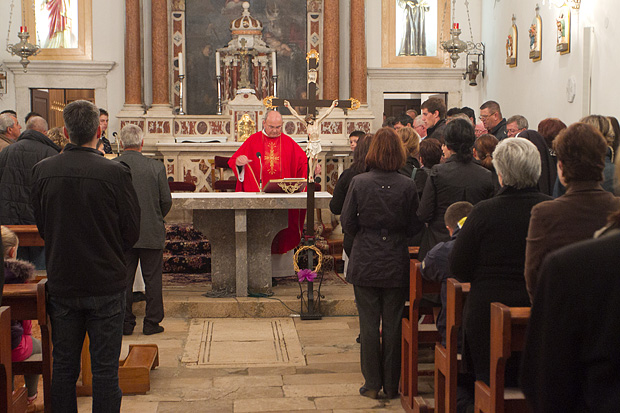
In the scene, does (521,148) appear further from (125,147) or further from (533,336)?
(125,147)

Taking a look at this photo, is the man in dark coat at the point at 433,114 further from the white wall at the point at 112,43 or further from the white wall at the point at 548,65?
the white wall at the point at 112,43

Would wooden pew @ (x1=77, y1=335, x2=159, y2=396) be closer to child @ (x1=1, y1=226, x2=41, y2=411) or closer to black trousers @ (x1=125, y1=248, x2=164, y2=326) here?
child @ (x1=1, y1=226, x2=41, y2=411)

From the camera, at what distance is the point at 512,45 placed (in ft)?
38.0

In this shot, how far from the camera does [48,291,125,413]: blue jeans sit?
11.3 feet

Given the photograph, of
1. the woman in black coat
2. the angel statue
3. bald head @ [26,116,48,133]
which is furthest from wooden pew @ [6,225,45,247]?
the angel statue

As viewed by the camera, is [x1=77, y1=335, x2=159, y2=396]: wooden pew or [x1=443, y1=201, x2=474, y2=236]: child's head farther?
[x1=77, y1=335, x2=159, y2=396]: wooden pew

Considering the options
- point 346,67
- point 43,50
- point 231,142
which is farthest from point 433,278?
point 43,50

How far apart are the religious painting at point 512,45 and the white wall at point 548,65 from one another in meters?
0.09

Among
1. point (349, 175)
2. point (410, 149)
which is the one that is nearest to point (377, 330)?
point (349, 175)

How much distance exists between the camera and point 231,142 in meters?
12.1

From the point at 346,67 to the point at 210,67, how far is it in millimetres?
2545

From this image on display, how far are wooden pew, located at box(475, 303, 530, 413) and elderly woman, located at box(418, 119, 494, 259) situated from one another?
154 cm

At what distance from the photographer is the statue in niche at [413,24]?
13.5 meters

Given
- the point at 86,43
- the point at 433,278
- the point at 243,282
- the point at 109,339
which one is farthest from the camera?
the point at 86,43
